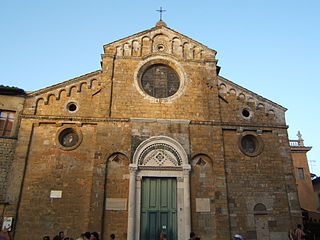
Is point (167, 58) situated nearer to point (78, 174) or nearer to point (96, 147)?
point (96, 147)

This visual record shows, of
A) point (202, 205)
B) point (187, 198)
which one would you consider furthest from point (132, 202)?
point (202, 205)

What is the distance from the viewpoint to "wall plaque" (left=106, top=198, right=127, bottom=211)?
35.9ft

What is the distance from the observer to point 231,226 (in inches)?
443

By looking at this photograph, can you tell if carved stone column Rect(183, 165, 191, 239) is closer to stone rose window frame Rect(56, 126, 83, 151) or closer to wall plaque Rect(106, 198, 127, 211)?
wall plaque Rect(106, 198, 127, 211)

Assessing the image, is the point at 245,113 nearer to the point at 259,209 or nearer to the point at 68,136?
the point at 259,209

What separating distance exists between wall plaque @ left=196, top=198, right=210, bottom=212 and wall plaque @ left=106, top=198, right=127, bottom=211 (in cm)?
289

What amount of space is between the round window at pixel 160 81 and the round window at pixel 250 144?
3889 mm

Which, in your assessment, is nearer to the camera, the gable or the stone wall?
the stone wall

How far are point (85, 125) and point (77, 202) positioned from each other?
3.20 meters

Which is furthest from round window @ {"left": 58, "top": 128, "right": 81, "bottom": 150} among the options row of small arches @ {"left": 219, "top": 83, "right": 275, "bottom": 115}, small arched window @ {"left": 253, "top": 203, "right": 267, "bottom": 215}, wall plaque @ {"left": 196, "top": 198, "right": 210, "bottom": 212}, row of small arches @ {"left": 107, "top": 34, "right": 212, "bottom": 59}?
small arched window @ {"left": 253, "top": 203, "right": 267, "bottom": 215}

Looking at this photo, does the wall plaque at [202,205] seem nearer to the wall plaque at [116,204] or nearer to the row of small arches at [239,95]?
the wall plaque at [116,204]

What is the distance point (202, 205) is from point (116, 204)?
342cm

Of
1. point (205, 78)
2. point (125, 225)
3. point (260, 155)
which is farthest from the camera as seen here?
point (205, 78)

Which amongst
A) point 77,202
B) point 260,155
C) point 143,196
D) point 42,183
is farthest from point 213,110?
point 42,183
